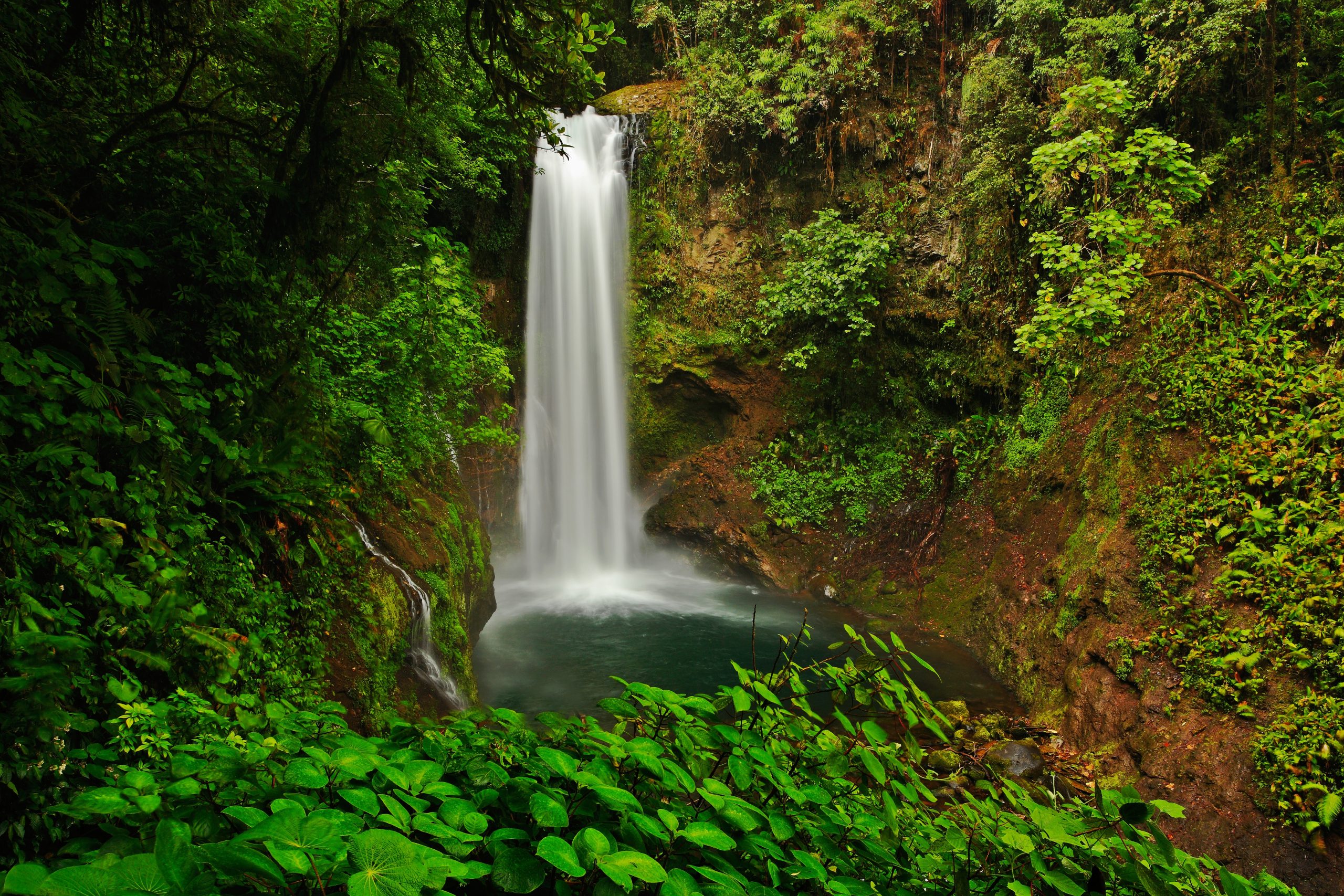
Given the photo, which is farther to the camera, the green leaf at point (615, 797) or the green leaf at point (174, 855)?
the green leaf at point (615, 797)

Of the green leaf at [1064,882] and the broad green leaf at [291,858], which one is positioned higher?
the broad green leaf at [291,858]

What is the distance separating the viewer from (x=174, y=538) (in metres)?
3.22

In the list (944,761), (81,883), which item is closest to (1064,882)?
(81,883)

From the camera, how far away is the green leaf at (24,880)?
3.07ft

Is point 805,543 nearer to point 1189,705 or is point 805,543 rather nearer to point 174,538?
point 1189,705

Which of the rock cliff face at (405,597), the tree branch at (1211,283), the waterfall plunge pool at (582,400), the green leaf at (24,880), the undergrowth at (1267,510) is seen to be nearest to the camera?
the green leaf at (24,880)

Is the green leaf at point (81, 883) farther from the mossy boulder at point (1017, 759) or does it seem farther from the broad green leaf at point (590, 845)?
the mossy boulder at point (1017, 759)

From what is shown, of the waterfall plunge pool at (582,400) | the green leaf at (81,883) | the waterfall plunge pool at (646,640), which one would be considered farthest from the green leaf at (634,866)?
the waterfall plunge pool at (582,400)

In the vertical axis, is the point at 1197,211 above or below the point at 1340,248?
above

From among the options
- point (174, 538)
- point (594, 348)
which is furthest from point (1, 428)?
point (594, 348)

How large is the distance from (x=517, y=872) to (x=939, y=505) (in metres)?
10.8

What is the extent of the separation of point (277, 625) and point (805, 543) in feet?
30.5

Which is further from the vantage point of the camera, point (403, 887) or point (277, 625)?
point (277, 625)

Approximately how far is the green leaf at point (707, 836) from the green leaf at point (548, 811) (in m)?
0.24
